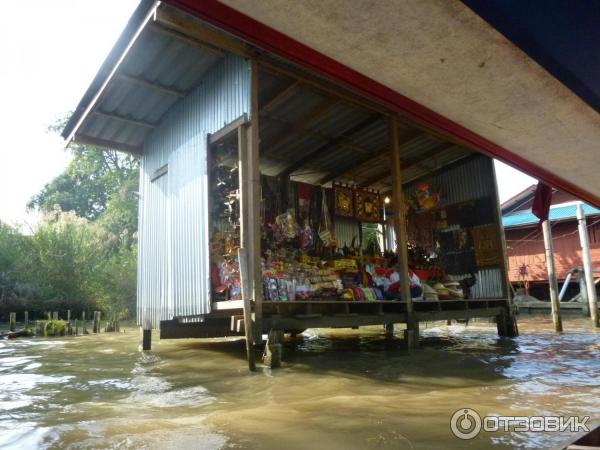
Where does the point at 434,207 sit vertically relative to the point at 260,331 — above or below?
above

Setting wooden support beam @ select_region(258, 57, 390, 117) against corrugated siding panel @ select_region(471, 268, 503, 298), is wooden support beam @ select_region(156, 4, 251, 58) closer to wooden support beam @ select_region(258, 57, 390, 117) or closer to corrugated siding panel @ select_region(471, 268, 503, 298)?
wooden support beam @ select_region(258, 57, 390, 117)

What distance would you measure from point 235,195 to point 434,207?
781 centimetres

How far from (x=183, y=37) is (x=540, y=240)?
2017 cm

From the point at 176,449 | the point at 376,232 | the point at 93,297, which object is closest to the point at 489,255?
the point at 376,232

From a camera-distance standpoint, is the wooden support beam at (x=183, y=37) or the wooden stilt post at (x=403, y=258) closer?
the wooden support beam at (x=183, y=37)

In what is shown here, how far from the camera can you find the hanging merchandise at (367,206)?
1332cm

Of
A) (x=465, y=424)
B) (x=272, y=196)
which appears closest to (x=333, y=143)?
(x=272, y=196)

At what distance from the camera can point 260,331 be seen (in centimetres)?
708

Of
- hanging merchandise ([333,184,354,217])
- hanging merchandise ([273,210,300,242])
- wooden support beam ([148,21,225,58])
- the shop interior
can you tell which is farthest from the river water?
wooden support beam ([148,21,225,58])

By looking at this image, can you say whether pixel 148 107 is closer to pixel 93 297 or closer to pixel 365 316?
pixel 365 316

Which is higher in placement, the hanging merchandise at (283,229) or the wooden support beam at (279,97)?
the wooden support beam at (279,97)

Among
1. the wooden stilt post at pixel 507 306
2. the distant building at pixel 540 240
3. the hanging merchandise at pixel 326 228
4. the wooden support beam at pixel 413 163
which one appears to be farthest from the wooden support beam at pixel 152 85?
the distant building at pixel 540 240

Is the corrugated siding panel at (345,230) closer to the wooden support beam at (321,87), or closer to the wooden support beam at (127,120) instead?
the wooden support beam at (321,87)

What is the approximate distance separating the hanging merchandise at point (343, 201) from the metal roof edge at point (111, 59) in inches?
257
